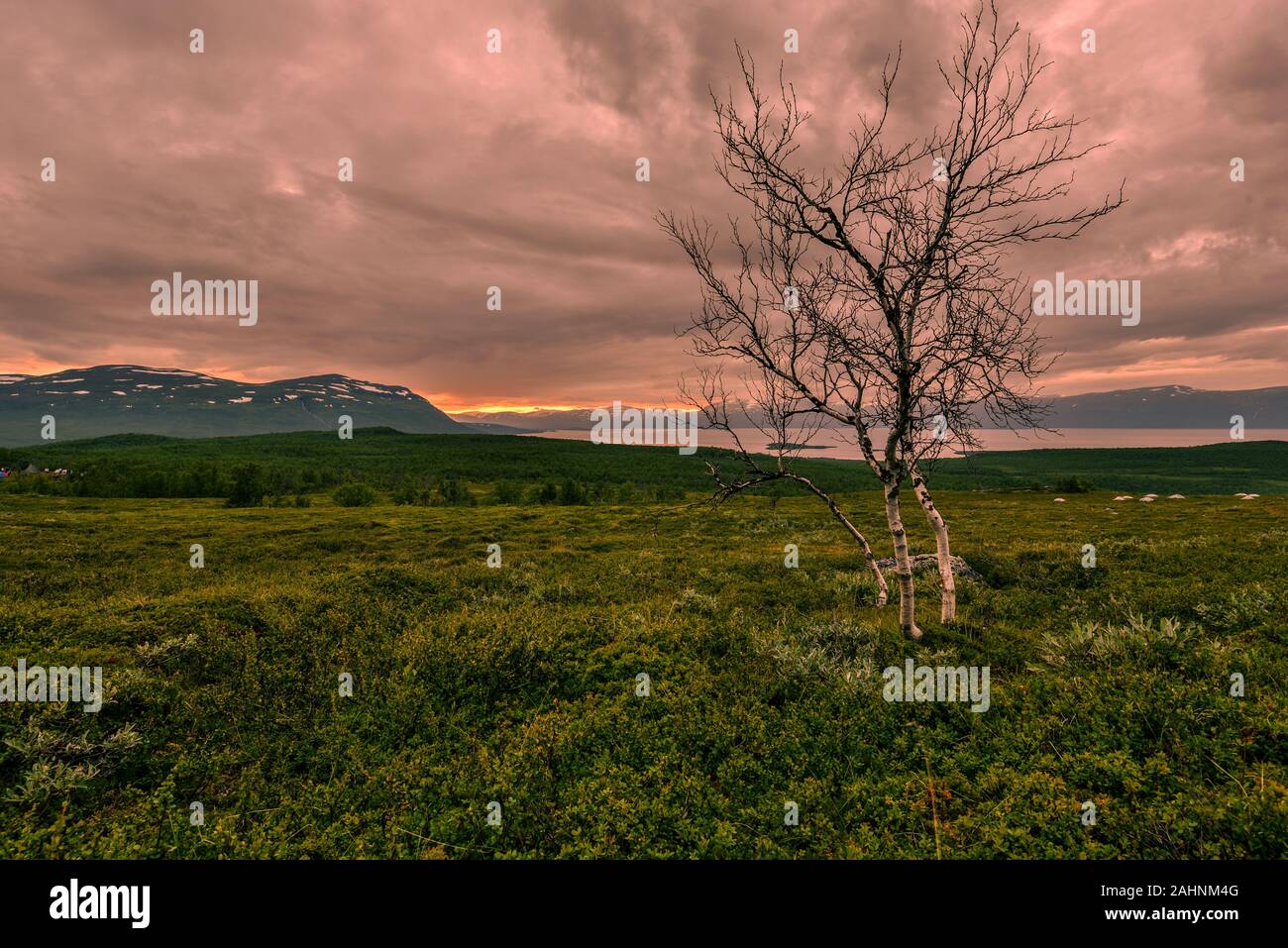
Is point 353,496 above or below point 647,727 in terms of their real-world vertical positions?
above

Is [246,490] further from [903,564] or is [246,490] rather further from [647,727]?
[903,564]

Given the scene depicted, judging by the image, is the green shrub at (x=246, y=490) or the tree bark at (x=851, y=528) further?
the green shrub at (x=246, y=490)

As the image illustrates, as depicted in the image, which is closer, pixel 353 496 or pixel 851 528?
pixel 851 528

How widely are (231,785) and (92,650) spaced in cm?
568

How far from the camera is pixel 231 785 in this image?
20.9 ft
